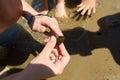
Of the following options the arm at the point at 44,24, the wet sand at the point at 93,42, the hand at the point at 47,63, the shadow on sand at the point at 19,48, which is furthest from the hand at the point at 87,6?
the hand at the point at 47,63

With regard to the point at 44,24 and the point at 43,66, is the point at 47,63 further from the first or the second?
the point at 44,24

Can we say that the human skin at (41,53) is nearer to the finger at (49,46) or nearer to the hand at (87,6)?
the finger at (49,46)

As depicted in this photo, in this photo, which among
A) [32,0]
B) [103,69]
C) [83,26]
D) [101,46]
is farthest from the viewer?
[32,0]

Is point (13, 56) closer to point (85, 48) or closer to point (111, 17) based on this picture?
point (85, 48)

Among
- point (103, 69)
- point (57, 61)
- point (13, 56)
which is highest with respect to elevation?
point (57, 61)

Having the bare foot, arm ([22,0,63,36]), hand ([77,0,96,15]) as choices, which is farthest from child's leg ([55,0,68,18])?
arm ([22,0,63,36])

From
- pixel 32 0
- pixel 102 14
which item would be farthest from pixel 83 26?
pixel 32 0

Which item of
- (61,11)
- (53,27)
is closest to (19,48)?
(61,11)
